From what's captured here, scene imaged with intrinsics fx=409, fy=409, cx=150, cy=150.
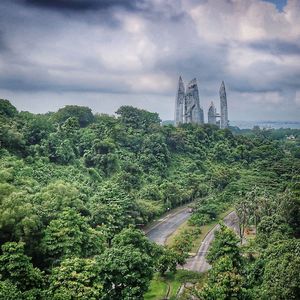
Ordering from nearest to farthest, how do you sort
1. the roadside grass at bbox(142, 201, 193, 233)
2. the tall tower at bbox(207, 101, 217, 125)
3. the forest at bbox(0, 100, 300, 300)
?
1. the forest at bbox(0, 100, 300, 300)
2. the roadside grass at bbox(142, 201, 193, 233)
3. the tall tower at bbox(207, 101, 217, 125)

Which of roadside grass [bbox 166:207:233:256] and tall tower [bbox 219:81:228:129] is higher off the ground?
tall tower [bbox 219:81:228:129]

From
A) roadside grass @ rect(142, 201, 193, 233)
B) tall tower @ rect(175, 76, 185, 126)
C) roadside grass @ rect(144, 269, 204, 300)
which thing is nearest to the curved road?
roadside grass @ rect(142, 201, 193, 233)

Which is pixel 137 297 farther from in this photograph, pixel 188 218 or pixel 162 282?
pixel 188 218

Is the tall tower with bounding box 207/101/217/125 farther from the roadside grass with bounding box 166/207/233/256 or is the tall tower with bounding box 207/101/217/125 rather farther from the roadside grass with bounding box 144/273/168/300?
the roadside grass with bounding box 144/273/168/300

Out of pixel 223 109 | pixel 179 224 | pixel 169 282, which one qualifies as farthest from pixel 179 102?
pixel 169 282

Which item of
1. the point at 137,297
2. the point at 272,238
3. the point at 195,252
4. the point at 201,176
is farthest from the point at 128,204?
the point at 201,176

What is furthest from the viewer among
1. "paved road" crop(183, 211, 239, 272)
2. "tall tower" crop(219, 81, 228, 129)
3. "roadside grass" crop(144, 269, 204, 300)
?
"tall tower" crop(219, 81, 228, 129)

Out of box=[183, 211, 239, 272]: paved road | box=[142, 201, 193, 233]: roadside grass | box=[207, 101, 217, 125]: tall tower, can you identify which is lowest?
box=[183, 211, 239, 272]: paved road

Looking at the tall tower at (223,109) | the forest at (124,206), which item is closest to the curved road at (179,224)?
the forest at (124,206)

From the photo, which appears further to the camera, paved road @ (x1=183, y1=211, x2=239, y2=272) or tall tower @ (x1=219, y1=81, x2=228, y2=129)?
tall tower @ (x1=219, y1=81, x2=228, y2=129)
